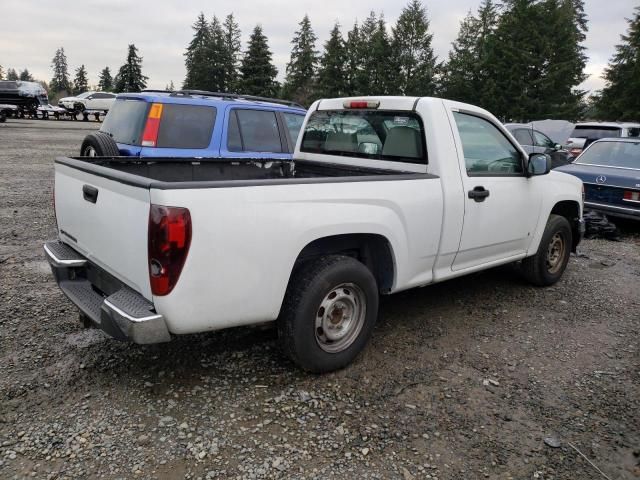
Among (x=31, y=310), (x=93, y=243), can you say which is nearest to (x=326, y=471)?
(x=93, y=243)

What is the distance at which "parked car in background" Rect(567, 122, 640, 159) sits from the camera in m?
14.0

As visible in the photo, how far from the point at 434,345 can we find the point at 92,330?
2671 millimetres

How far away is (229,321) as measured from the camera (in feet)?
9.04

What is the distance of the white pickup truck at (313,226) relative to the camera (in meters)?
2.56

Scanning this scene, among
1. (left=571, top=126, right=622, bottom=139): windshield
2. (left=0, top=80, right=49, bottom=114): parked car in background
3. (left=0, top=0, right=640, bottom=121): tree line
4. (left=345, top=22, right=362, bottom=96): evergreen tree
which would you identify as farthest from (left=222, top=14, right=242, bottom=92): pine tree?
(left=571, top=126, right=622, bottom=139): windshield

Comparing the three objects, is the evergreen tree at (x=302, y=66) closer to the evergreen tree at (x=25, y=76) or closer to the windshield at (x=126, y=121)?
the windshield at (x=126, y=121)

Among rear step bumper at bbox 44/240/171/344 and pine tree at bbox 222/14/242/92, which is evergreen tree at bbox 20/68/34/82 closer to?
pine tree at bbox 222/14/242/92

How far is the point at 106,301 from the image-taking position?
8.82ft

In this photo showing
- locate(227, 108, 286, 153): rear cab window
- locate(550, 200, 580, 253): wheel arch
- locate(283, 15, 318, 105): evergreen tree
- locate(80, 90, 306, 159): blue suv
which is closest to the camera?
locate(550, 200, 580, 253): wheel arch

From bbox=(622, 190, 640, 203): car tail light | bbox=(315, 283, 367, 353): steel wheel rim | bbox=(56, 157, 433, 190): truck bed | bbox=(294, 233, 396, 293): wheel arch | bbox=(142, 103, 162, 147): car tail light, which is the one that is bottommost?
bbox=(315, 283, 367, 353): steel wheel rim

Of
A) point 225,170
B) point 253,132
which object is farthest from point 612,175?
point 225,170

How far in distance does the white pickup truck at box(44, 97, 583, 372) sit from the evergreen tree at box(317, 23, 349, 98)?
53568 mm

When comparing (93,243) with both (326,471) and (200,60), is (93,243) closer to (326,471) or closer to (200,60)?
(326,471)

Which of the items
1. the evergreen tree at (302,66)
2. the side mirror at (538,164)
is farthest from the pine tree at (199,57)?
the side mirror at (538,164)
